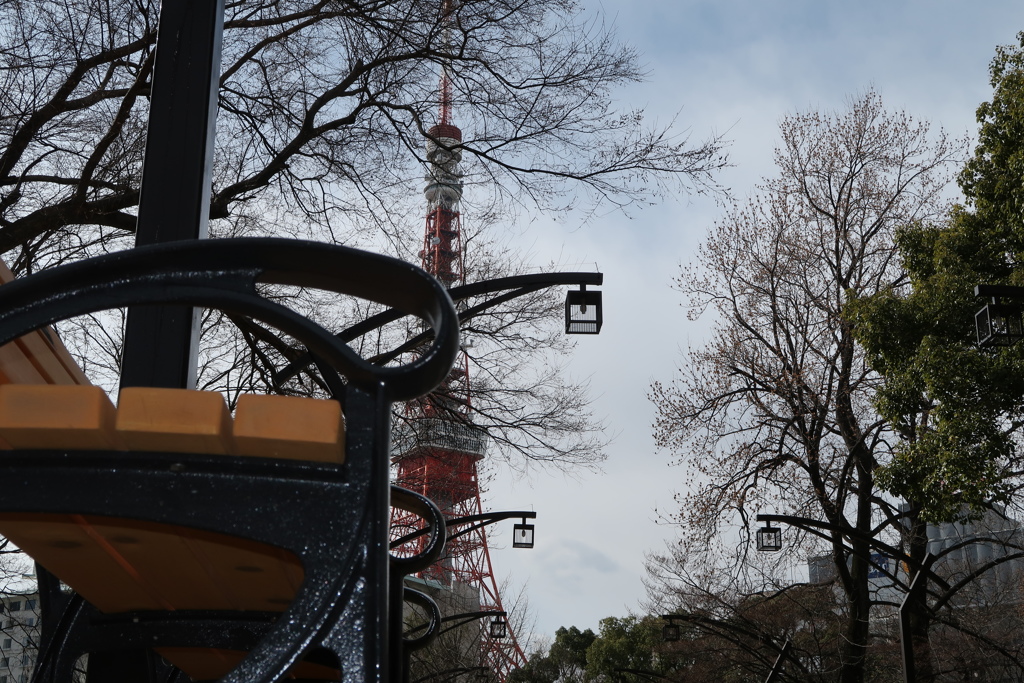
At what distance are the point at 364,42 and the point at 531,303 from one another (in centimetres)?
361

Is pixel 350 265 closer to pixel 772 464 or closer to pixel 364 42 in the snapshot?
pixel 364 42

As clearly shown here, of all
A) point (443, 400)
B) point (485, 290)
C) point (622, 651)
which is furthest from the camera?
point (622, 651)

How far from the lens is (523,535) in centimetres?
1415

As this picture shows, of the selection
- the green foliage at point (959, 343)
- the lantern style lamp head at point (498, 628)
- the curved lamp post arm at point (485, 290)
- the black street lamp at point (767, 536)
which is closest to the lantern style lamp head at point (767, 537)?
the black street lamp at point (767, 536)

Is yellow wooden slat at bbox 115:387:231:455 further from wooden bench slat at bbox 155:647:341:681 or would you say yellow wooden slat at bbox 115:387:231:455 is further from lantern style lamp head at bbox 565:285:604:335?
lantern style lamp head at bbox 565:285:604:335

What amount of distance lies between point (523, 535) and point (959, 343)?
716 cm

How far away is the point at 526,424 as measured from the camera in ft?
30.7

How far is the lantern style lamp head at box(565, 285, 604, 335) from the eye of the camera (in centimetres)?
703

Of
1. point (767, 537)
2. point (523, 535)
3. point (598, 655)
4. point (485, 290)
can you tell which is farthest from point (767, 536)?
point (598, 655)

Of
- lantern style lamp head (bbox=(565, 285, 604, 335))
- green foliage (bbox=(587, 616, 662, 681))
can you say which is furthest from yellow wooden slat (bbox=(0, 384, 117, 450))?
green foliage (bbox=(587, 616, 662, 681))

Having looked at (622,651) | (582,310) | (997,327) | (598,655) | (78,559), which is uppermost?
(997,327)

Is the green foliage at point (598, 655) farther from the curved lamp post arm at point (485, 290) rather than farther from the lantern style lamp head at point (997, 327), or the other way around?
the curved lamp post arm at point (485, 290)

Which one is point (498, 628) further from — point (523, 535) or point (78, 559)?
point (78, 559)

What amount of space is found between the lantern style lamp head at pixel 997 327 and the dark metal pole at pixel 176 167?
8.65 m
